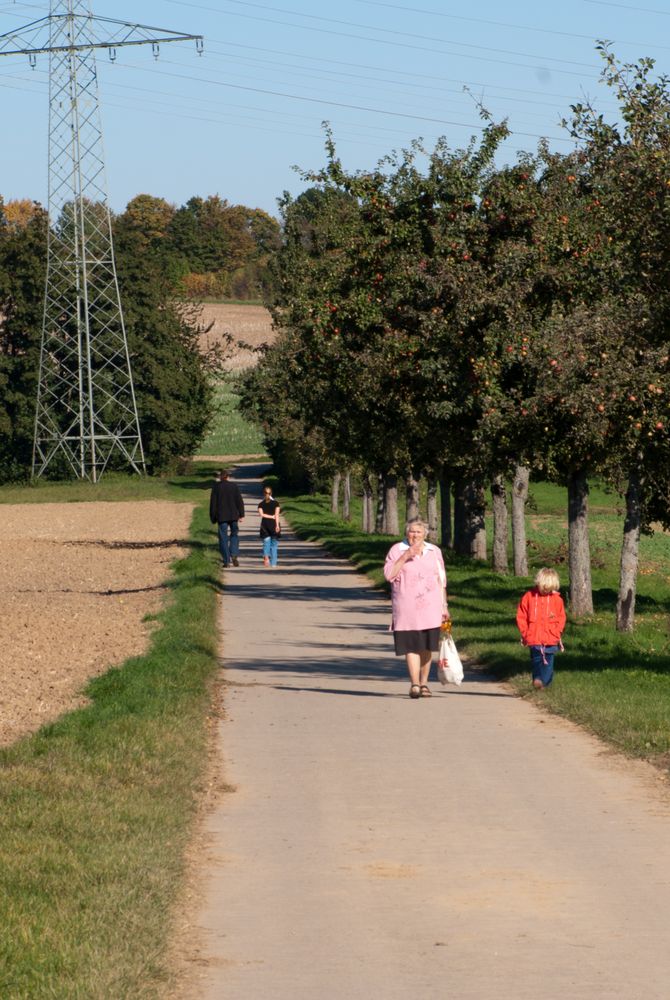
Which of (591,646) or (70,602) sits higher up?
(591,646)

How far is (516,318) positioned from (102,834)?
49.4 ft

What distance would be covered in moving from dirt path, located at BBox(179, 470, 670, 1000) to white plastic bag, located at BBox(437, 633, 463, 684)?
192 millimetres

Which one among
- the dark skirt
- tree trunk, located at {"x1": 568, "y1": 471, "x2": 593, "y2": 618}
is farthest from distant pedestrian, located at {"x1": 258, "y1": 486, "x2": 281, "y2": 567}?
the dark skirt

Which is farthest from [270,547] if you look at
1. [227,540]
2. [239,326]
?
[239,326]

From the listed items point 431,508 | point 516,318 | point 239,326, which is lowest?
point 431,508

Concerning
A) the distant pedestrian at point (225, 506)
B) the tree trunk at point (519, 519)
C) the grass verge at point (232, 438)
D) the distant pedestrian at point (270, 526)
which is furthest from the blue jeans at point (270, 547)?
the grass verge at point (232, 438)

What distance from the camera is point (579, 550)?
24.5m

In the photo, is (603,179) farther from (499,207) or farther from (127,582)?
(127,582)

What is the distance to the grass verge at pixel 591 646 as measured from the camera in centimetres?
1303

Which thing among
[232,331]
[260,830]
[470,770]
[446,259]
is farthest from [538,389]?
[232,331]

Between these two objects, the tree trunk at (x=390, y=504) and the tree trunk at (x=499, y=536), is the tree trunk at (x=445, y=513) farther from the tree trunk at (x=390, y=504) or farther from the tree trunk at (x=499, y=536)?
the tree trunk at (x=499, y=536)

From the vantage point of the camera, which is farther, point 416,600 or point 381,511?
point 381,511

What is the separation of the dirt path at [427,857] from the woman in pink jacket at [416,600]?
0.44m

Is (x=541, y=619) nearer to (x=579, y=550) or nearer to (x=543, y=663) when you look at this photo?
(x=543, y=663)
